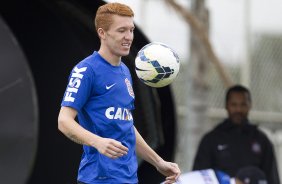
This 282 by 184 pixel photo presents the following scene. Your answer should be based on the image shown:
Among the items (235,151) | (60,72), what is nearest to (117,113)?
(235,151)

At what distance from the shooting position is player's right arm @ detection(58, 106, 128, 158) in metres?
5.60

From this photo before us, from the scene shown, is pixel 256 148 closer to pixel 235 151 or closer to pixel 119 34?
pixel 235 151

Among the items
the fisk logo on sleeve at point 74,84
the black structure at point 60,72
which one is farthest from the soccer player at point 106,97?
the black structure at point 60,72

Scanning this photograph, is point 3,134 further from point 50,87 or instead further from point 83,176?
point 50,87

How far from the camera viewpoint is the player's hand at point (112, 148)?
559 cm

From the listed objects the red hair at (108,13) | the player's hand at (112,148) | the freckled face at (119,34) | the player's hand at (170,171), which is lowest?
the player's hand at (170,171)

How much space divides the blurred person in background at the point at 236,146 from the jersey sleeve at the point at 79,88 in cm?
467

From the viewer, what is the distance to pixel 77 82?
5938 millimetres

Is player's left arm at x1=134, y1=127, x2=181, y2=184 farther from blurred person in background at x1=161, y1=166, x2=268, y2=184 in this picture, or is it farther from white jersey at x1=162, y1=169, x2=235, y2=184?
white jersey at x1=162, y1=169, x2=235, y2=184

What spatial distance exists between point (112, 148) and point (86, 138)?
0.64 ft

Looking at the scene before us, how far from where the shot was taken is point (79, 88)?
19.4ft

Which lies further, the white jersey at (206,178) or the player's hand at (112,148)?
the white jersey at (206,178)

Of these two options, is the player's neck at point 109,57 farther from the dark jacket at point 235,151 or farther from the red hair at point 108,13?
the dark jacket at point 235,151

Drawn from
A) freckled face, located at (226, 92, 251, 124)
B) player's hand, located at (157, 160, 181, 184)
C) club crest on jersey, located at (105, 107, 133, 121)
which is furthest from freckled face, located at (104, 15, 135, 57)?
freckled face, located at (226, 92, 251, 124)
